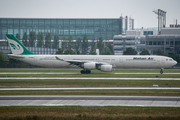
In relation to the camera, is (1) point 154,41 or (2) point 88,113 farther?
(1) point 154,41

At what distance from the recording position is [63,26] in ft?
634

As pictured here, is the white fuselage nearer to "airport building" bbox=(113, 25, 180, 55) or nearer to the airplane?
the airplane

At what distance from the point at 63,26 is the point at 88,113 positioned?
17880 centimetres

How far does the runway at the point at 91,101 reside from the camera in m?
21.1

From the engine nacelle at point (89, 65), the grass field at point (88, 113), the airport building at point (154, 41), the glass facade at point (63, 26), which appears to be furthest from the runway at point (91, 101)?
the glass facade at point (63, 26)

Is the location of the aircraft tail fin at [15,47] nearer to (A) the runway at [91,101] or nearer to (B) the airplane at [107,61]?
(B) the airplane at [107,61]

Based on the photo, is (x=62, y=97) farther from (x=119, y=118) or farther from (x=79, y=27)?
(x=79, y=27)

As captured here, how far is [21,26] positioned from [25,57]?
142 m

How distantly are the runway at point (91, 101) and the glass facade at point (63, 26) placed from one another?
171492mm

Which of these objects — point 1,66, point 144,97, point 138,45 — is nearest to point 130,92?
point 144,97

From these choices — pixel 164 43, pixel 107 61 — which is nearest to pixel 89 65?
pixel 107 61

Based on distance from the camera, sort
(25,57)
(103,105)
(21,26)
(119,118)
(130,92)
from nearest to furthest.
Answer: (119,118)
(103,105)
(130,92)
(25,57)
(21,26)

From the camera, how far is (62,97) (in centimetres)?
2434

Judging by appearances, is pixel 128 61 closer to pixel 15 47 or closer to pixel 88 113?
pixel 15 47
